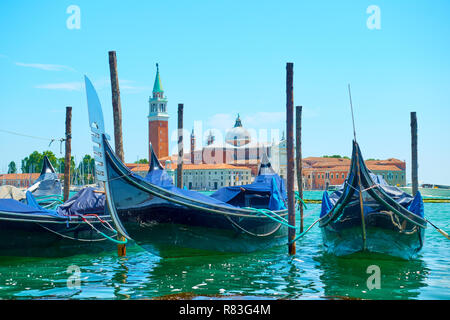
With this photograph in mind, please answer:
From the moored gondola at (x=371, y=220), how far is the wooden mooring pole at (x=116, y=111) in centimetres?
324

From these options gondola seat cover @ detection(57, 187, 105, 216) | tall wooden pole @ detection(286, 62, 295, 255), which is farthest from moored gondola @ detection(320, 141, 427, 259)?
gondola seat cover @ detection(57, 187, 105, 216)

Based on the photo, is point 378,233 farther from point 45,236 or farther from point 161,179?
point 45,236

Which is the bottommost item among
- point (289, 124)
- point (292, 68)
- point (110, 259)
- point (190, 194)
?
point (110, 259)

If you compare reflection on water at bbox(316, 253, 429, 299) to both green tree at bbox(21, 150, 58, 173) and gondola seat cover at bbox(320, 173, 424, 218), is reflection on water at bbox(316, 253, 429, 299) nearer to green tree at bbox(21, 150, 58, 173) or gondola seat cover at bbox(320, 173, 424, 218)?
gondola seat cover at bbox(320, 173, 424, 218)

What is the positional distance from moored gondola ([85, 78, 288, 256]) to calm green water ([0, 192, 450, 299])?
27cm

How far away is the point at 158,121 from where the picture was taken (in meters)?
67.4

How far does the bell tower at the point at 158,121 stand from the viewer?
220 feet

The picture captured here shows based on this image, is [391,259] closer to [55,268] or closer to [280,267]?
[280,267]

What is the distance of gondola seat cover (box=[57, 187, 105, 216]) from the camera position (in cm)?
925

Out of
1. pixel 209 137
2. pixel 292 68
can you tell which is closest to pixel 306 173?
pixel 209 137

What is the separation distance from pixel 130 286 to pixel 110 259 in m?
2.33

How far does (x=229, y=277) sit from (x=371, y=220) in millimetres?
1976

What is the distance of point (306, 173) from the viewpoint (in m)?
81.4
